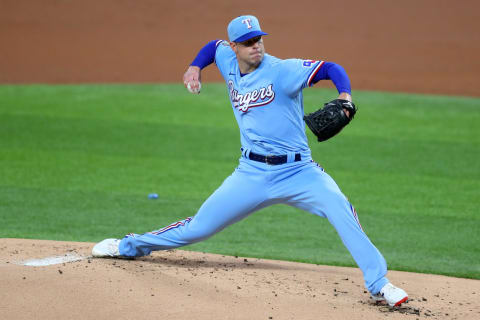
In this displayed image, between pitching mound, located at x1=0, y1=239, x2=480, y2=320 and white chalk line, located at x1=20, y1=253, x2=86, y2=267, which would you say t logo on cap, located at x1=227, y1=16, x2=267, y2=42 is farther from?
white chalk line, located at x1=20, y1=253, x2=86, y2=267

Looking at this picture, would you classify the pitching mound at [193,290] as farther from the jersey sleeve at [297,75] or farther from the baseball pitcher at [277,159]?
the jersey sleeve at [297,75]

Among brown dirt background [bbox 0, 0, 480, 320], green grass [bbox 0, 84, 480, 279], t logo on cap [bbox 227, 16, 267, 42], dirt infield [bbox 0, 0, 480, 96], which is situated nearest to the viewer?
t logo on cap [bbox 227, 16, 267, 42]

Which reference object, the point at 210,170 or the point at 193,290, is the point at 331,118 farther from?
the point at 210,170

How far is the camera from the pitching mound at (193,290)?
4.80 meters

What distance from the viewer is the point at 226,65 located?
5.67 metres

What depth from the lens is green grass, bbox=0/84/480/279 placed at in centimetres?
745

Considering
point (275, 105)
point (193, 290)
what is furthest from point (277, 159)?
point (193, 290)

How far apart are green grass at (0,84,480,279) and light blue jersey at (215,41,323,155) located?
176 cm

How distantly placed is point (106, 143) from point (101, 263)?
564 cm

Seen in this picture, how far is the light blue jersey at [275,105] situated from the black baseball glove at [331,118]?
0.37m

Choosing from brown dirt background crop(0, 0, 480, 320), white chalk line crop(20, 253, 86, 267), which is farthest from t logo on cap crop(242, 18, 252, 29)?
white chalk line crop(20, 253, 86, 267)

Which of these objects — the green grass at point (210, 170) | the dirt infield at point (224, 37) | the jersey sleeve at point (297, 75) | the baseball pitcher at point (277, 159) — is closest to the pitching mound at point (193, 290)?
the baseball pitcher at point (277, 159)

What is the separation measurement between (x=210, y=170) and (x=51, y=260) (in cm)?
446

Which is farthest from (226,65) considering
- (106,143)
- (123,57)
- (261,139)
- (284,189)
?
(123,57)
